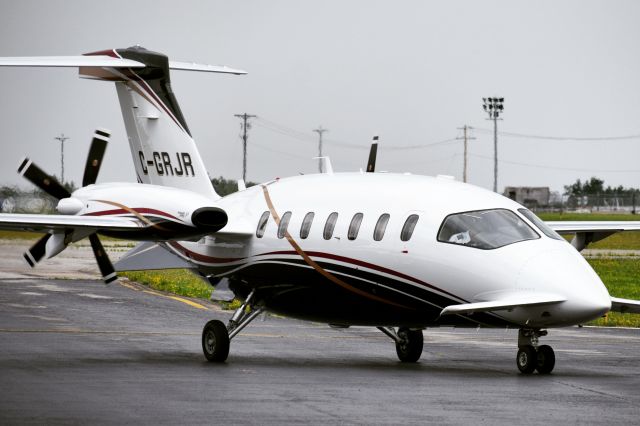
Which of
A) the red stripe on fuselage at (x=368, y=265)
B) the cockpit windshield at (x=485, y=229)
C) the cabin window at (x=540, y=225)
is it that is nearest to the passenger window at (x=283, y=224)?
the red stripe on fuselage at (x=368, y=265)

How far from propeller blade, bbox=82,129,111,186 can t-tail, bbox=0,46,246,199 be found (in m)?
2.73

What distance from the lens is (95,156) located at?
922 inches

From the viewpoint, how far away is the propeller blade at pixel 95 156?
76.5ft

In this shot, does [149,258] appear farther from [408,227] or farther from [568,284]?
[568,284]

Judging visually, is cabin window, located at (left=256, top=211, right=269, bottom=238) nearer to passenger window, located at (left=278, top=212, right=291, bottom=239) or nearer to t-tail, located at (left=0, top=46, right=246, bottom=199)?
passenger window, located at (left=278, top=212, right=291, bottom=239)

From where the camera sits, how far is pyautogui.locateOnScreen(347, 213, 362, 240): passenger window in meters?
21.0

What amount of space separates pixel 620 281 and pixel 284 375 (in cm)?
2865

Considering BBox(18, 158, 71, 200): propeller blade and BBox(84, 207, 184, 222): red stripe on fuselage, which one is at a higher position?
BBox(18, 158, 71, 200): propeller blade

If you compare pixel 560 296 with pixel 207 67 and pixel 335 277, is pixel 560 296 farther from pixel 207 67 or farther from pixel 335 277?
pixel 207 67

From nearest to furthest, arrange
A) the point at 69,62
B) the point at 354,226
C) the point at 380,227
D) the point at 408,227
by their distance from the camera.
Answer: the point at 408,227
the point at 380,227
the point at 354,226
the point at 69,62

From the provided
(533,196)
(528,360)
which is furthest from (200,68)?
(533,196)

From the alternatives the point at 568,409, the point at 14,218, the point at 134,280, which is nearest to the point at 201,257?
the point at 14,218

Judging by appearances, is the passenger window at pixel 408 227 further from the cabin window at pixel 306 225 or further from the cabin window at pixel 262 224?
the cabin window at pixel 262 224

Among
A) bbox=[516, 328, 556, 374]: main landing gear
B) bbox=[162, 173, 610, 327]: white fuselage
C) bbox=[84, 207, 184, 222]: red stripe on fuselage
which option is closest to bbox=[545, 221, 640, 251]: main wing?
bbox=[162, 173, 610, 327]: white fuselage
